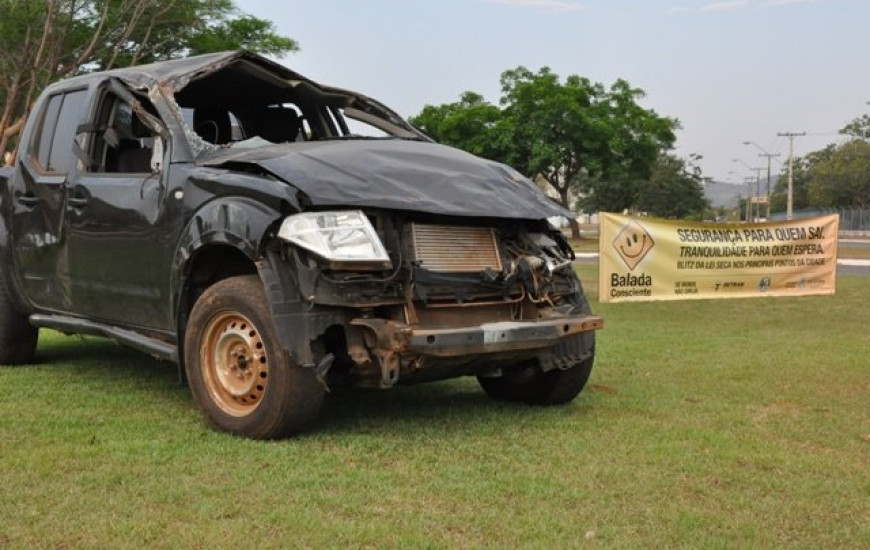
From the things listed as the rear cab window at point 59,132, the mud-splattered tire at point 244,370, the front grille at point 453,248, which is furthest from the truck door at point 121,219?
the front grille at point 453,248

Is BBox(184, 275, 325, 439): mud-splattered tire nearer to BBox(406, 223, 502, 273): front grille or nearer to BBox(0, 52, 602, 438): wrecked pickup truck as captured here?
BBox(0, 52, 602, 438): wrecked pickup truck

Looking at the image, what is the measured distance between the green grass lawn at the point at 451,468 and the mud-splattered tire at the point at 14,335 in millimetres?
160

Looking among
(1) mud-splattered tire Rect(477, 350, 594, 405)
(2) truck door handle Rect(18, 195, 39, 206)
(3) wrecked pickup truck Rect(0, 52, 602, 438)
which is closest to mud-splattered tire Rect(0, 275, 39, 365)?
(3) wrecked pickup truck Rect(0, 52, 602, 438)

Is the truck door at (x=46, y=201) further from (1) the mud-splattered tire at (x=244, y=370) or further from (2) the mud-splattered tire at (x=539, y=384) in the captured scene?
(2) the mud-splattered tire at (x=539, y=384)

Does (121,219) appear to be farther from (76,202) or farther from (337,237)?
(337,237)

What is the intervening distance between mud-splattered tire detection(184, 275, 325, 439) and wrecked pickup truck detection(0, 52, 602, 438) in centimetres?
1

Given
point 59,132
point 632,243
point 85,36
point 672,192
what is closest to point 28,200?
point 59,132

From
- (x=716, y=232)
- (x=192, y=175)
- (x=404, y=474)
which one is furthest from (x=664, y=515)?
(x=716, y=232)

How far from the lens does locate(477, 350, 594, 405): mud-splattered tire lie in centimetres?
552

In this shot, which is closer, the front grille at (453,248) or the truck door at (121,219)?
the front grille at (453,248)

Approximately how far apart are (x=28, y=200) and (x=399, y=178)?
2974mm

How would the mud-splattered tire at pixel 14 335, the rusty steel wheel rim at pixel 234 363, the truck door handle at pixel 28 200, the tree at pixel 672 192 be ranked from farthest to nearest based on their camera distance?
the tree at pixel 672 192, the mud-splattered tire at pixel 14 335, the truck door handle at pixel 28 200, the rusty steel wheel rim at pixel 234 363

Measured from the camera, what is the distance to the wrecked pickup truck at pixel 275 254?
4.43 meters

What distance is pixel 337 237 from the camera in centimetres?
439
